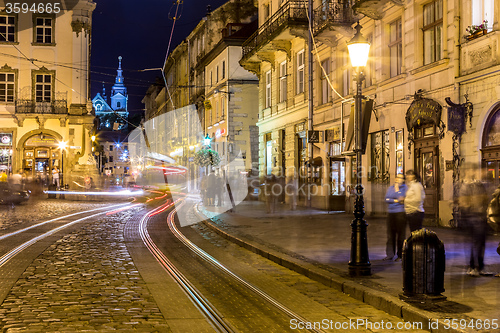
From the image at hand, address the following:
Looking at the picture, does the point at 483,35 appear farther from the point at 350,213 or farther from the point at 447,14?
the point at 350,213

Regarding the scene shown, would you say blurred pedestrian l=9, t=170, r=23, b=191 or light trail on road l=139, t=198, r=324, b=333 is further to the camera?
blurred pedestrian l=9, t=170, r=23, b=191

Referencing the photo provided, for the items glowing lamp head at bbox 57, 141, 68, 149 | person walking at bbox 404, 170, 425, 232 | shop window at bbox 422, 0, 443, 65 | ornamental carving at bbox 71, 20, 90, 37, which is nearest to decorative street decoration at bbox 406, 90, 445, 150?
shop window at bbox 422, 0, 443, 65

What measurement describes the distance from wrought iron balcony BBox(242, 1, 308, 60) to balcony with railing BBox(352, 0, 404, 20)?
20.2 ft

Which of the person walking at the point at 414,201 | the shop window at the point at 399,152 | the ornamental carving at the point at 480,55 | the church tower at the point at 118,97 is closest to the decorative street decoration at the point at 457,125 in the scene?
the ornamental carving at the point at 480,55

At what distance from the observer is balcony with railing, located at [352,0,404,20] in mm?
19875

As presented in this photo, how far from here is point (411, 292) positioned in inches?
279

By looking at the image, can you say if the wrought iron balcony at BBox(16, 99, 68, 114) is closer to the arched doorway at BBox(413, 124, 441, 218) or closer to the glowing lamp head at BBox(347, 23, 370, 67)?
the arched doorway at BBox(413, 124, 441, 218)

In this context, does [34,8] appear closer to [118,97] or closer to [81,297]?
[81,297]

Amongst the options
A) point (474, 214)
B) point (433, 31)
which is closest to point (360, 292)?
point (474, 214)

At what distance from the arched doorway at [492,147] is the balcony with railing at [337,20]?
8.42 metres

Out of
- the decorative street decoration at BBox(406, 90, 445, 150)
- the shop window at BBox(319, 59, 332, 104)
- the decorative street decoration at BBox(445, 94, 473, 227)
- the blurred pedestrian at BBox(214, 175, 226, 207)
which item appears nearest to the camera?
the decorative street decoration at BBox(445, 94, 473, 227)

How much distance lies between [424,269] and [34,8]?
4803 centimetres

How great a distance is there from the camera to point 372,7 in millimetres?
20422

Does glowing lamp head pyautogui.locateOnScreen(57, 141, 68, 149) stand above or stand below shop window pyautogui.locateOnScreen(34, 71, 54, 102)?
below
